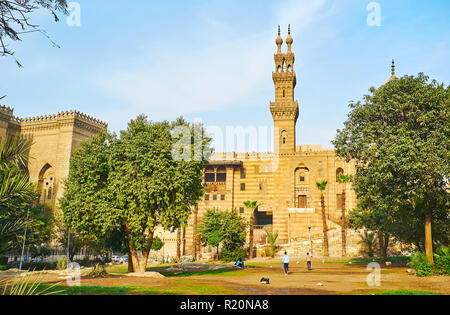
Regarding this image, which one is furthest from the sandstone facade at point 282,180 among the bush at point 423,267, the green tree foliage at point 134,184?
the bush at point 423,267

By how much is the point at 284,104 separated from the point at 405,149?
42692mm

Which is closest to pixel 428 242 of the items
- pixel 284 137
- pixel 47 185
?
pixel 284 137

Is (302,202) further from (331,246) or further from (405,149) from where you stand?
(405,149)

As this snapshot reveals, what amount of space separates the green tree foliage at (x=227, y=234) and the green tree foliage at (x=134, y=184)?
14769mm

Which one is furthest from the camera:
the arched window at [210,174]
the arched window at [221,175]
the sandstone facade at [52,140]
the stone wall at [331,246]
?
the arched window at [210,174]

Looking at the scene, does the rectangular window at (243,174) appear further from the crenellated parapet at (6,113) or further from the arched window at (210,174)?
the crenellated parapet at (6,113)

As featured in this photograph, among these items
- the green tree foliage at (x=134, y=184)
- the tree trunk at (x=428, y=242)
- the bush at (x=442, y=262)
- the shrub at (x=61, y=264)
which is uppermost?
the green tree foliage at (x=134, y=184)

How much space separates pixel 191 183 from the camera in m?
27.3

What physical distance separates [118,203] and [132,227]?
1930 mm

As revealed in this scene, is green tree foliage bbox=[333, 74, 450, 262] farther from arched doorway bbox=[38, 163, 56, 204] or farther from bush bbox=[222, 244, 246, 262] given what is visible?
arched doorway bbox=[38, 163, 56, 204]

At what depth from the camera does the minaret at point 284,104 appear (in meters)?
64.0

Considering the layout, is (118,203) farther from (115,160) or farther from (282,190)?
(282,190)

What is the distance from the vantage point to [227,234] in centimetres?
4203
